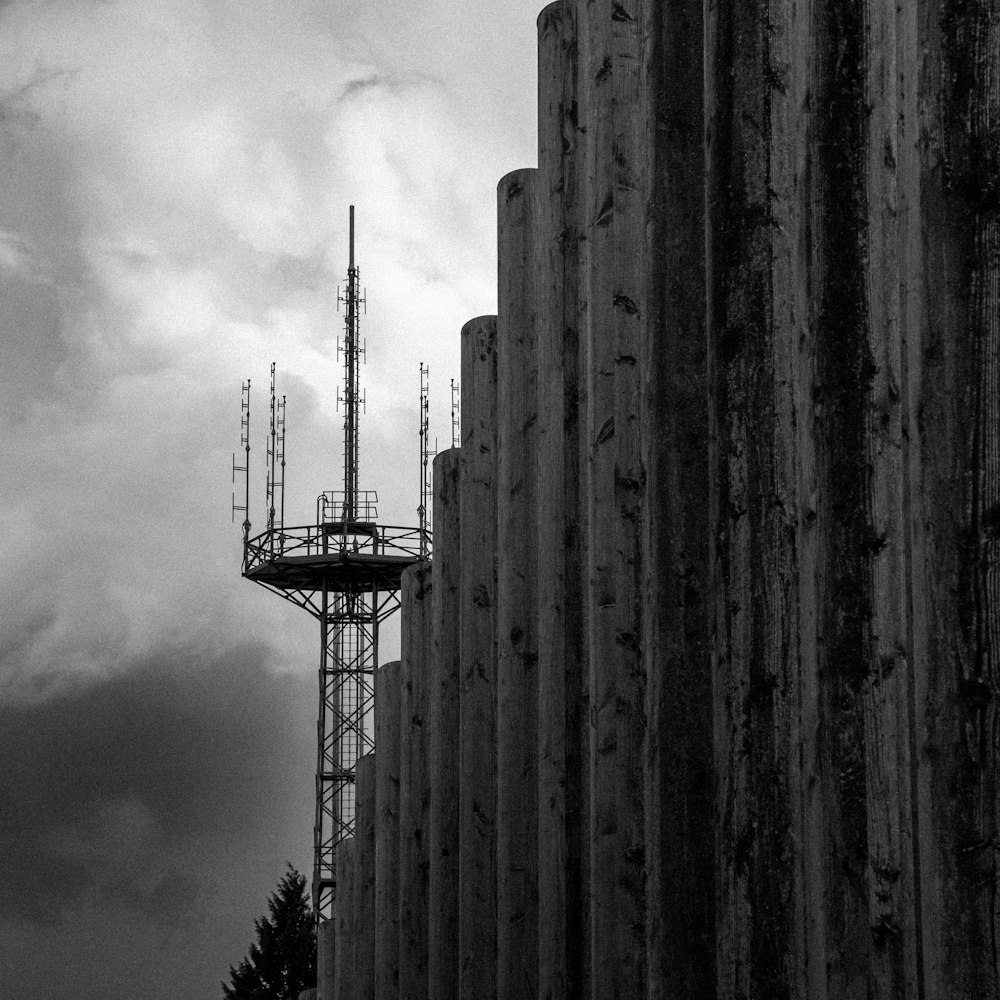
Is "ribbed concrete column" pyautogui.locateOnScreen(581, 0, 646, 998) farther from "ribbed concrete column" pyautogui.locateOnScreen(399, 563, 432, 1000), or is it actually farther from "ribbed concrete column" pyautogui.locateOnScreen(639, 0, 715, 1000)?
"ribbed concrete column" pyautogui.locateOnScreen(399, 563, 432, 1000)

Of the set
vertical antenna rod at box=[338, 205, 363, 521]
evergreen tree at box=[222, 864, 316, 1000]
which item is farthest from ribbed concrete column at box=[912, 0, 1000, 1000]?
evergreen tree at box=[222, 864, 316, 1000]

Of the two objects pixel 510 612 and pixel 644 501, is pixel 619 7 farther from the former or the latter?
pixel 510 612

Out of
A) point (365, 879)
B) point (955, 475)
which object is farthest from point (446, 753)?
point (955, 475)

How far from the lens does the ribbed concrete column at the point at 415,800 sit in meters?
7.78

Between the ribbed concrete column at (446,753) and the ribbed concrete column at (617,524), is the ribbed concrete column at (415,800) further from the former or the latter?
the ribbed concrete column at (617,524)

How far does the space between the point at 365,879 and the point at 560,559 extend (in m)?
4.07

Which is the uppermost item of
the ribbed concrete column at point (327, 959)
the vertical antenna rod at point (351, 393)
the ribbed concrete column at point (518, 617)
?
the vertical antenna rod at point (351, 393)

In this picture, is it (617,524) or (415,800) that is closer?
(617,524)

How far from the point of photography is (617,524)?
4836 mm

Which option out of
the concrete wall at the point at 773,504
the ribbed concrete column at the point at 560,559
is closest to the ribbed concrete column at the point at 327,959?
the ribbed concrete column at the point at 560,559

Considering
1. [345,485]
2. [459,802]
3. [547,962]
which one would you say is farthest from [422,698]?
[345,485]

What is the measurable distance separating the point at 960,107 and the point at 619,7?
1.73 m

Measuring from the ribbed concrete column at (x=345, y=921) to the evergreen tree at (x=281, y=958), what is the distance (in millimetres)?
32843

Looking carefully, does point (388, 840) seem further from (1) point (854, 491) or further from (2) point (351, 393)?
(2) point (351, 393)
